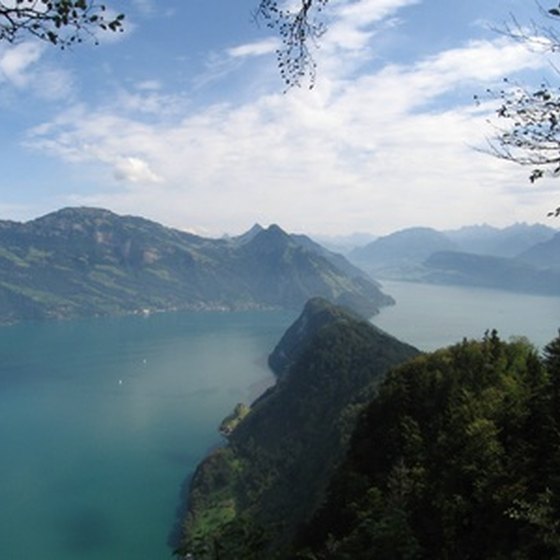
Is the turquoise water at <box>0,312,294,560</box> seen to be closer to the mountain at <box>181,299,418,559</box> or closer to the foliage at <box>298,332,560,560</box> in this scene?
the mountain at <box>181,299,418,559</box>

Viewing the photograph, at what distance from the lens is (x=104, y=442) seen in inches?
3915

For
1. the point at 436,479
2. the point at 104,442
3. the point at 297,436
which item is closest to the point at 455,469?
the point at 436,479

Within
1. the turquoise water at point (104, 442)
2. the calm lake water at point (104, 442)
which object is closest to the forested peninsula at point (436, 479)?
the calm lake water at point (104, 442)

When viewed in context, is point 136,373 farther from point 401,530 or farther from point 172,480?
point 401,530

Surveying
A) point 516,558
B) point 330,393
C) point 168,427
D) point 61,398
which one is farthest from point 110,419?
point 516,558

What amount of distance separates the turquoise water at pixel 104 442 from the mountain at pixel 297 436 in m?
5.73

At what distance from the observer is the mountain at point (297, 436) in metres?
70.5

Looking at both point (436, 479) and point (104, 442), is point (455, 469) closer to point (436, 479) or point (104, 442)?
point (436, 479)

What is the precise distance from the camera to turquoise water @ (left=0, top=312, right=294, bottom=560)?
222 ft

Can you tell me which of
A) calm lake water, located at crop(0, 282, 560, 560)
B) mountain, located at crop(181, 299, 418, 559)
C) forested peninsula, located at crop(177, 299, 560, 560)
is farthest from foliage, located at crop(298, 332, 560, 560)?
calm lake water, located at crop(0, 282, 560, 560)

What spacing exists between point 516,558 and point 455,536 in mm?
4406

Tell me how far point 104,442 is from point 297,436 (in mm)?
31766

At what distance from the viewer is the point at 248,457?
303 feet

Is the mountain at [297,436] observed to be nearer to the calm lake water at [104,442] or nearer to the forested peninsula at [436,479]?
the forested peninsula at [436,479]
